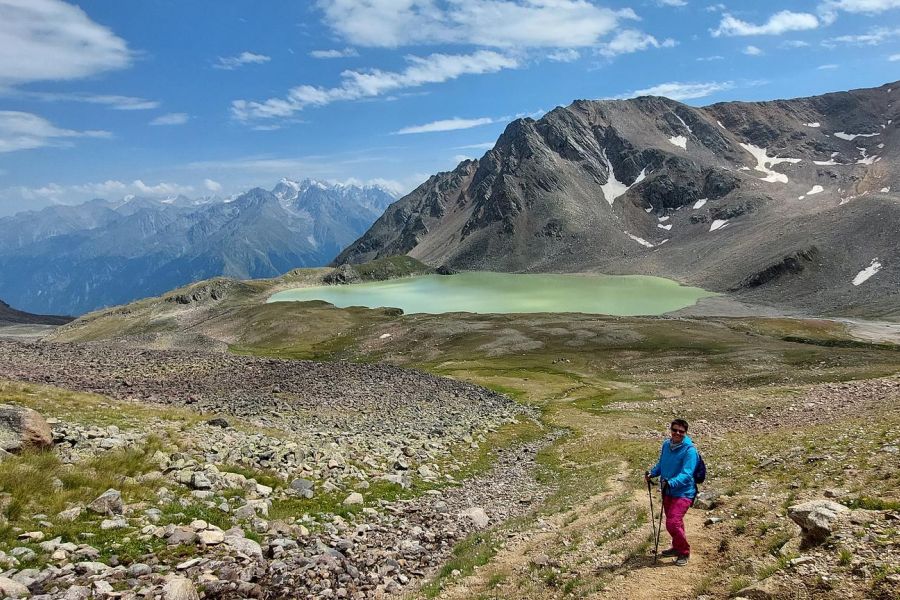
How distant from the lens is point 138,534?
1309 centimetres

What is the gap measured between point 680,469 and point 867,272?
203 m

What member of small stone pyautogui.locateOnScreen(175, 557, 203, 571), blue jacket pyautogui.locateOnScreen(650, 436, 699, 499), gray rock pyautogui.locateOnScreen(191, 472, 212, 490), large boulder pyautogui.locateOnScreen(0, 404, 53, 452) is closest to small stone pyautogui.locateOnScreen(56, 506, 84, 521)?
gray rock pyautogui.locateOnScreen(191, 472, 212, 490)

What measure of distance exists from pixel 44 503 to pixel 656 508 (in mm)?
18117

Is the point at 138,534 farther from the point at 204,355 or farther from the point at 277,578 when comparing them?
the point at 204,355

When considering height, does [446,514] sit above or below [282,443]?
below

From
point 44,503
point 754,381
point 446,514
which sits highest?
point 44,503

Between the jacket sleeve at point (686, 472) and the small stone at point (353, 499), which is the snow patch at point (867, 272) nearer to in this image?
the jacket sleeve at point (686, 472)

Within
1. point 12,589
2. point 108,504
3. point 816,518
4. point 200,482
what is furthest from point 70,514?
point 816,518

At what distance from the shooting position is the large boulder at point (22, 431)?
1570cm

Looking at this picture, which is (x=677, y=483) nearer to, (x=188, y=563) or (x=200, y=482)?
(x=188, y=563)

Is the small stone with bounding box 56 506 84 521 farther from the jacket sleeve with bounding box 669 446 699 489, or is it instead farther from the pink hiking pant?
the jacket sleeve with bounding box 669 446 699 489

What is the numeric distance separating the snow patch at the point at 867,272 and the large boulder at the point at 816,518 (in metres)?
196

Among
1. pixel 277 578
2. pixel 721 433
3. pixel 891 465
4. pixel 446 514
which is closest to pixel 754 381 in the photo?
pixel 721 433

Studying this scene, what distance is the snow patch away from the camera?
164 meters
